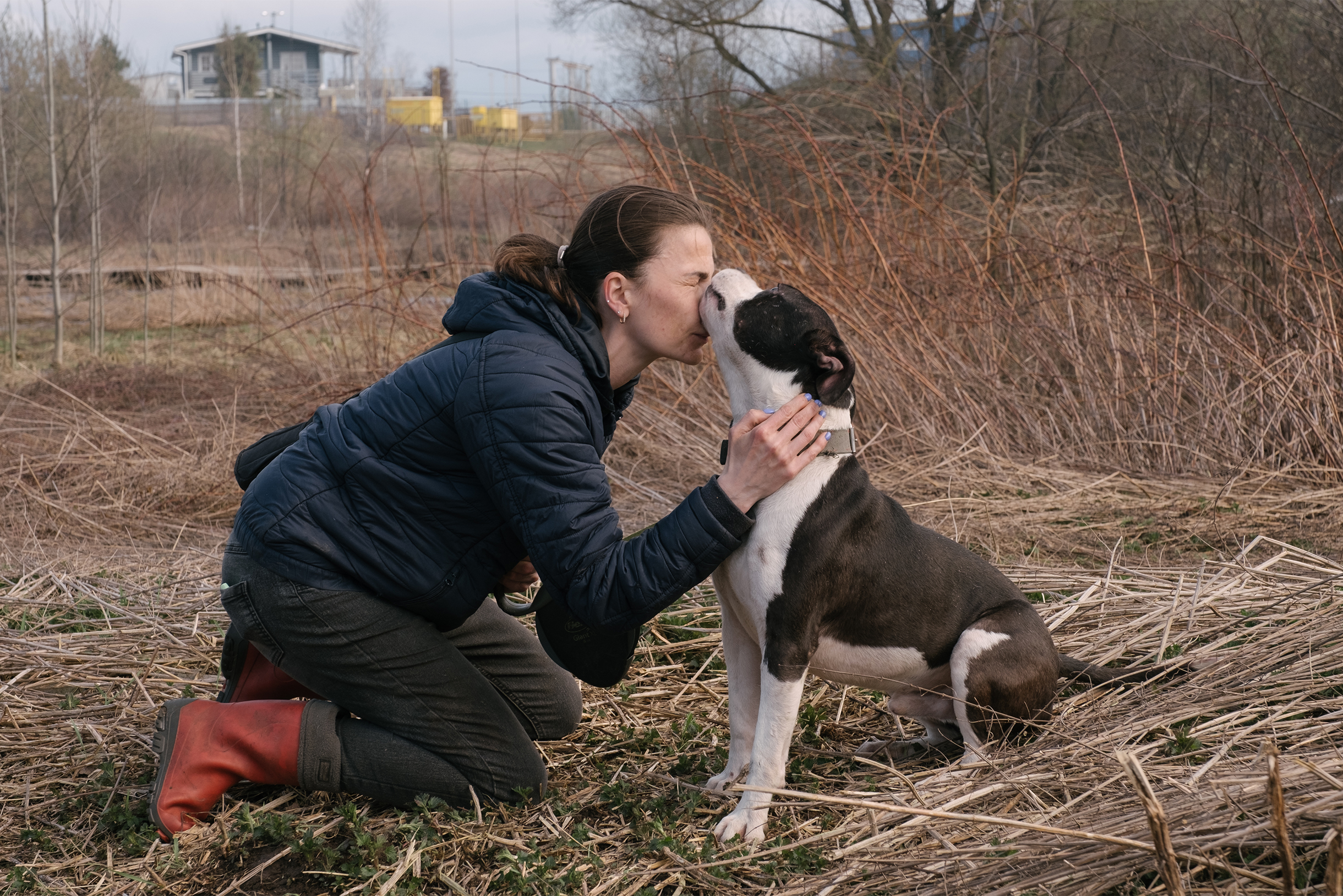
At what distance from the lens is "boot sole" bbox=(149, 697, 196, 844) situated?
2789 mm

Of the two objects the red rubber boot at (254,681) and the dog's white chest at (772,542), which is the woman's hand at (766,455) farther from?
the red rubber boot at (254,681)

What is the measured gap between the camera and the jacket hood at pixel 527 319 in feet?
9.22

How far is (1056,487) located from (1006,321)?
1255 millimetres

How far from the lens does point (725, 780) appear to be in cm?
295

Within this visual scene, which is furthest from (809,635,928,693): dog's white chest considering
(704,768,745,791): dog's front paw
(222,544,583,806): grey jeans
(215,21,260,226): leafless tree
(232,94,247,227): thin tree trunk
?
(215,21,260,226): leafless tree

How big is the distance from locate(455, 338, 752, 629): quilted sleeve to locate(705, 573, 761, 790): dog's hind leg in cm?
34

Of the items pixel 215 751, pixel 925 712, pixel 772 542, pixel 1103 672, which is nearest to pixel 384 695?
pixel 215 751

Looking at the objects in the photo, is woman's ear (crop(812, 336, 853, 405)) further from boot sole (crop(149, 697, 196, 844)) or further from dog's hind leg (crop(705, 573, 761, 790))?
boot sole (crop(149, 697, 196, 844))

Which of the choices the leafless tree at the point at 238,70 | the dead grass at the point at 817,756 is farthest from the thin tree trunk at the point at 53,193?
the leafless tree at the point at 238,70

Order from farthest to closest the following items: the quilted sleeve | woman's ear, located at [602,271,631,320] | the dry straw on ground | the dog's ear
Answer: woman's ear, located at [602,271,631,320], the dog's ear, the quilted sleeve, the dry straw on ground

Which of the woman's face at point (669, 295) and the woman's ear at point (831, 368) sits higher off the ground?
the woman's face at point (669, 295)

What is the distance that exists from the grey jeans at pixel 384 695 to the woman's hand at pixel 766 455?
1.00m

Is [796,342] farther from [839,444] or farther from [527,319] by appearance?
[527,319]

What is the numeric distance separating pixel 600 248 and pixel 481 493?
74cm
